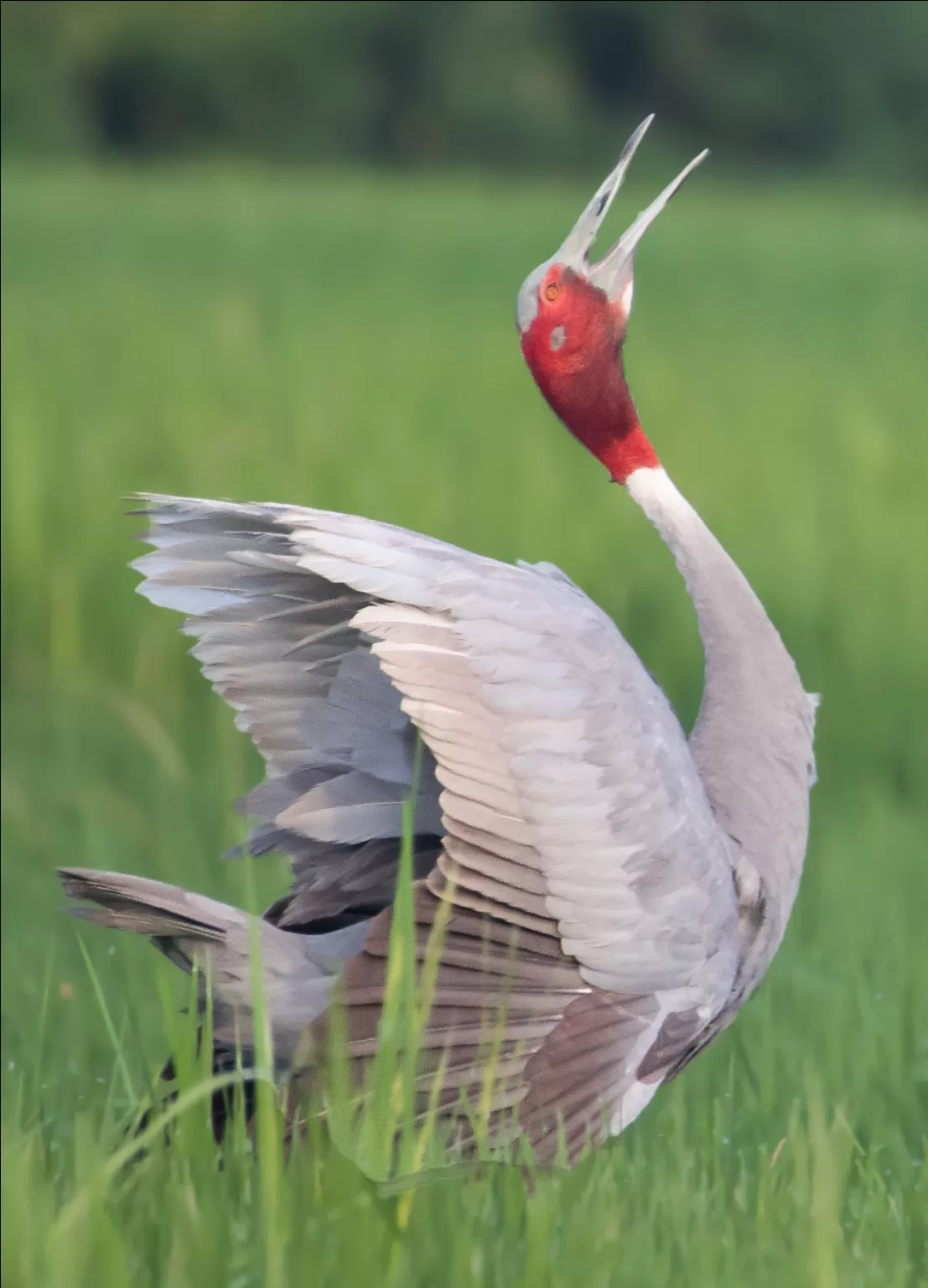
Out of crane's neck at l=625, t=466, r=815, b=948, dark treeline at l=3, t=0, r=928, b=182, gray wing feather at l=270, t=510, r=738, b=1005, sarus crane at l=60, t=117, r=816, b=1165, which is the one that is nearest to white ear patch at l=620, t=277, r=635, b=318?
crane's neck at l=625, t=466, r=815, b=948

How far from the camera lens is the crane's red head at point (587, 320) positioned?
2.57m

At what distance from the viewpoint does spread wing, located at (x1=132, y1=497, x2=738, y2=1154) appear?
7.02ft

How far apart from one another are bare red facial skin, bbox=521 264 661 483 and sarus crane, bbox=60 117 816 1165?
0.30 meters

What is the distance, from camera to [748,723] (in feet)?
8.09

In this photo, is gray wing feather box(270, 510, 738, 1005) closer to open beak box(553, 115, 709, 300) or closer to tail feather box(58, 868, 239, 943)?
tail feather box(58, 868, 239, 943)

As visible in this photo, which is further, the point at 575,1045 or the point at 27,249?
the point at 27,249

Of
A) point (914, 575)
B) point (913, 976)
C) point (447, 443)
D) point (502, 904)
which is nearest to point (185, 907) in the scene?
point (502, 904)

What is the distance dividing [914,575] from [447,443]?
68.1 inches

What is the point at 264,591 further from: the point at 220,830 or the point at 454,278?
the point at 454,278

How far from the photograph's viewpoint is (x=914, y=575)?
5.79 m

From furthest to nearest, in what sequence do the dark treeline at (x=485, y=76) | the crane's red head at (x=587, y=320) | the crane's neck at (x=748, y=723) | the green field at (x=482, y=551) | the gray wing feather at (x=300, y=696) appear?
the dark treeline at (x=485, y=76), the crane's red head at (x=587, y=320), the crane's neck at (x=748, y=723), the gray wing feather at (x=300, y=696), the green field at (x=482, y=551)

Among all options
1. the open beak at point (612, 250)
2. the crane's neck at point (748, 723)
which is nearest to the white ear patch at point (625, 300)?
the open beak at point (612, 250)

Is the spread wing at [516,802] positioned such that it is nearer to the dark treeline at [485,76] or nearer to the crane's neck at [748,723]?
the crane's neck at [748,723]

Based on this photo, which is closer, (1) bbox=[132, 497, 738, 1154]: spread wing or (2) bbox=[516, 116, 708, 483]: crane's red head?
(1) bbox=[132, 497, 738, 1154]: spread wing
